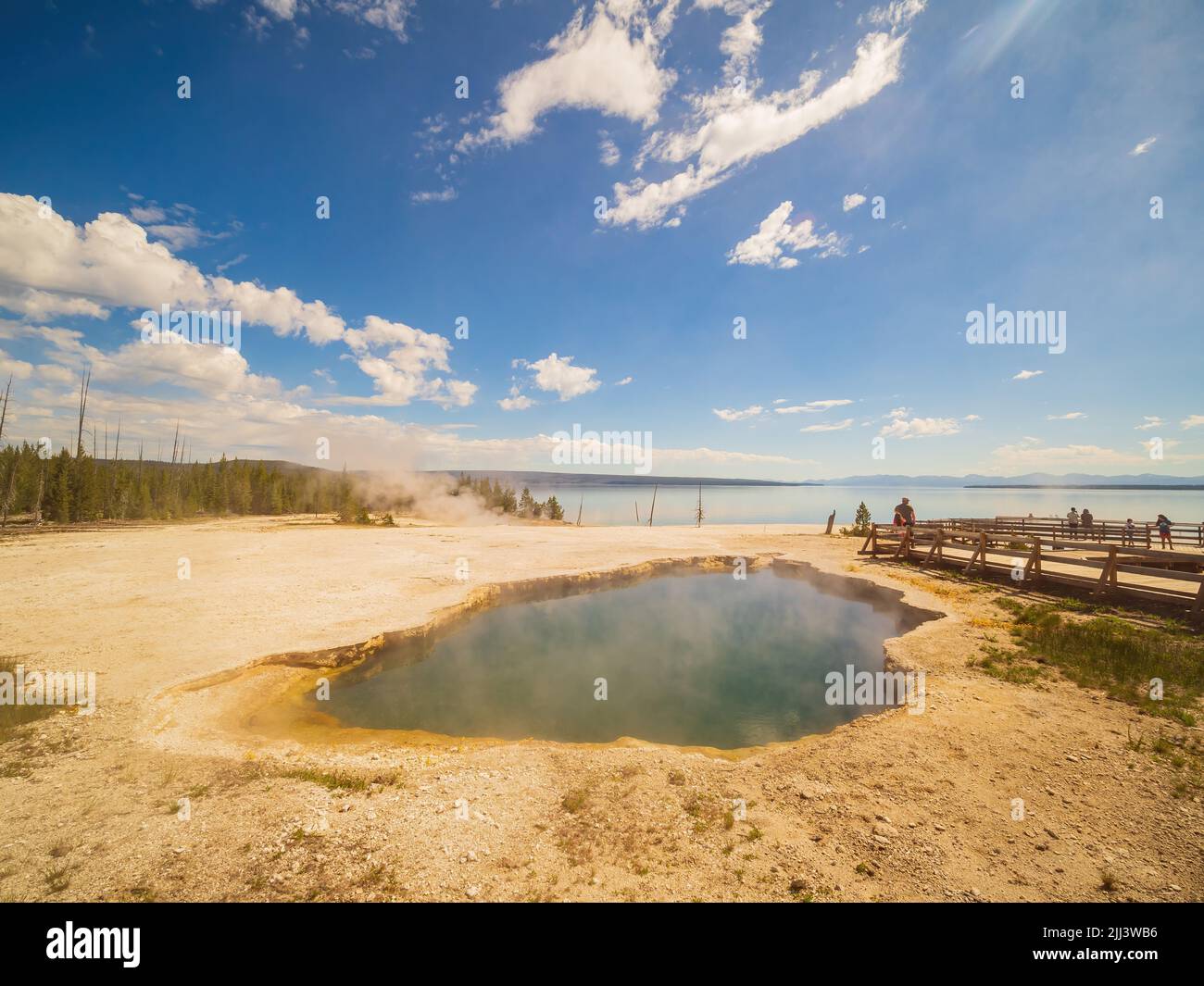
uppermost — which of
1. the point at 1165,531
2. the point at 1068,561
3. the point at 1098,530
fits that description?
the point at 1165,531

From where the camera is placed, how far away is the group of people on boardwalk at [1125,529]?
25.4m

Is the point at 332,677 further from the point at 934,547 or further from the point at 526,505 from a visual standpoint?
the point at 526,505

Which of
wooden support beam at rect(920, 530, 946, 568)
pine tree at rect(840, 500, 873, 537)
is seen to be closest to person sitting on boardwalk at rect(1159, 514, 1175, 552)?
wooden support beam at rect(920, 530, 946, 568)

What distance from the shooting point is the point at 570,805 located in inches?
258

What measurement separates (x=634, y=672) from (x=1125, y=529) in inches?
1332

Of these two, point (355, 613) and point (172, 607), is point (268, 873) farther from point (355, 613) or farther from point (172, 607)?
point (172, 607)

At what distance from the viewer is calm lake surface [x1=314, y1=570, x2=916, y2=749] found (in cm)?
1021

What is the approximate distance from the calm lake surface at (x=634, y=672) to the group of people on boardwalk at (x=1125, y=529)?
21.2 meters

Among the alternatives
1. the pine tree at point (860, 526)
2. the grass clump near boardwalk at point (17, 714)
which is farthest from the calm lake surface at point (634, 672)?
the pine tree at point (860, 526)

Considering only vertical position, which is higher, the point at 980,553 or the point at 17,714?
the point at 980,553

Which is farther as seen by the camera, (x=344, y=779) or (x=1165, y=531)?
(x=1165, y=531)

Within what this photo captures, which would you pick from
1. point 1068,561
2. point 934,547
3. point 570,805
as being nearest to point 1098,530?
point 934,547

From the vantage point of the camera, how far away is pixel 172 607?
15523 mm
